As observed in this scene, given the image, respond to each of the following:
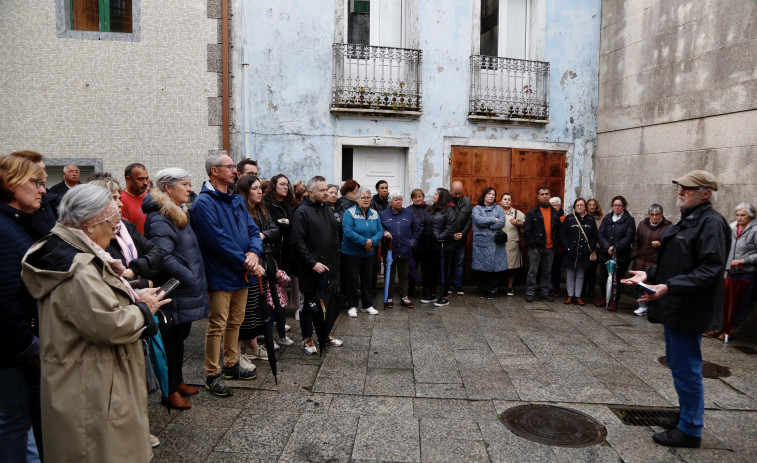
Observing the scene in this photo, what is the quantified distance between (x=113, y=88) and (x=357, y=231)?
506 cm

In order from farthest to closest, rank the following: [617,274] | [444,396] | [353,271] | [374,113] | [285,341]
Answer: [374,113]
[617,274]
[353,271]
[285,341]
[444,396]

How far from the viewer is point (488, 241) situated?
348 inches

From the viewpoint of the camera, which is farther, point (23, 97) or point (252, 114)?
point (252, 114)

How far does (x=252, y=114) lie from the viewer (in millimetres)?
9250

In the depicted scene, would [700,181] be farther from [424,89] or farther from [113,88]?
[113,88]

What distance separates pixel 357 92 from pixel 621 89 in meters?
4.97

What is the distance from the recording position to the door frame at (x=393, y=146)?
9.67 m

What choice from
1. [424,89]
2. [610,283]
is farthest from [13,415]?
[424,89]

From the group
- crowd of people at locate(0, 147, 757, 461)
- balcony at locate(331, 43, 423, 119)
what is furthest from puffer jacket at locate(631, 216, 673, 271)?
balcony at locate(331, 43, 423, 119)

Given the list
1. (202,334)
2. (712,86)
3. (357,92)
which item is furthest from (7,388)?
(712,86)

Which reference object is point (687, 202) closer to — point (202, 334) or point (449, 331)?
point (449, 331)

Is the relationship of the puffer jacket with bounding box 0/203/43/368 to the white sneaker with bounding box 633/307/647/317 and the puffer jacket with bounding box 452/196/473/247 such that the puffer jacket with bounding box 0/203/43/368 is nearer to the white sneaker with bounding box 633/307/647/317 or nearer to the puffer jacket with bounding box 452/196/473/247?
the puffer jacket with bounding box 452/196/473/247

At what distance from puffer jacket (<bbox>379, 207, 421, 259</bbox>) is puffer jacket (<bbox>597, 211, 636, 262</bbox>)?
306 cm

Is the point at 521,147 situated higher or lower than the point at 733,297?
higher
